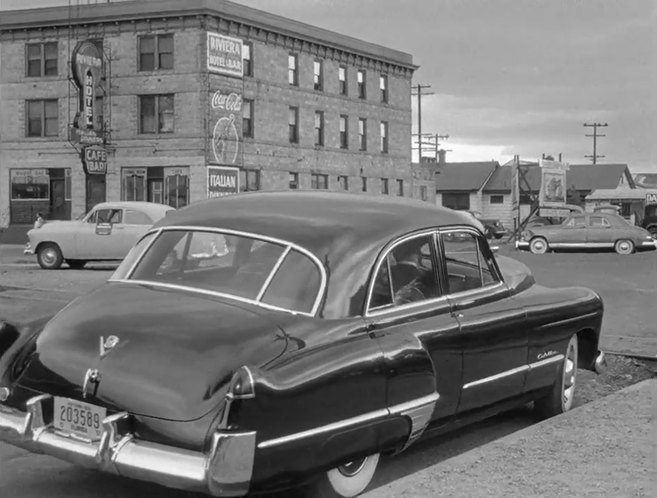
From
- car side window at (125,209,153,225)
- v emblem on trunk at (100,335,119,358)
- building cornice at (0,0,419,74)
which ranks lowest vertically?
v emblem on trunk at (100,335,119,358)

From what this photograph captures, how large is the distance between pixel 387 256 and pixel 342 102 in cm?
4280

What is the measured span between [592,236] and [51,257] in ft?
62.5

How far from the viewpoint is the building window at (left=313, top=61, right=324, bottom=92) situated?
46031 mm

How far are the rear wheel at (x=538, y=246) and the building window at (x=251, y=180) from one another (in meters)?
14.7

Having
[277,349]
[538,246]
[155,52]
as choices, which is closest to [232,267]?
[277,349]

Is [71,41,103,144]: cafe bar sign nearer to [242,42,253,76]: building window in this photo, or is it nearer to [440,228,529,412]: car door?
[242,42,253,76]: building window

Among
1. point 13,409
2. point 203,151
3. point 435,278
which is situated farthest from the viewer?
point 203,151

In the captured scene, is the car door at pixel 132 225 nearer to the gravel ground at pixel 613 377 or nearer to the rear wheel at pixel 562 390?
the gravel ground at pixel 613 377

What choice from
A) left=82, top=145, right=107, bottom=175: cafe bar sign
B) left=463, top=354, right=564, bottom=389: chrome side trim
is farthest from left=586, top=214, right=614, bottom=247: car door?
left=463, top=354, right=564, bottom=389: chrome side trim

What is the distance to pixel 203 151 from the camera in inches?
1581

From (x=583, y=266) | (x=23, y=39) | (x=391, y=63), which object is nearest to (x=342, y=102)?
(x=391, y=63)

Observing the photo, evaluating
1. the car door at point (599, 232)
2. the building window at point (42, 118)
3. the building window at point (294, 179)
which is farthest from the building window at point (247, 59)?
the car door at point (599, 232)

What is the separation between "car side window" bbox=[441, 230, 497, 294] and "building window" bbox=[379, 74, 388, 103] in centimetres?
4496

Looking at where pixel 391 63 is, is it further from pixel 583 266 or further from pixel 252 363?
pixel 252 363
